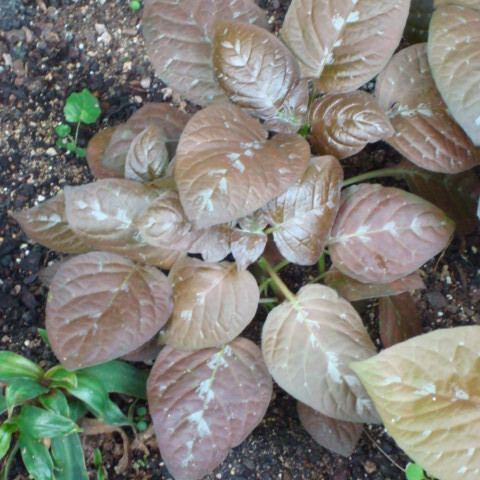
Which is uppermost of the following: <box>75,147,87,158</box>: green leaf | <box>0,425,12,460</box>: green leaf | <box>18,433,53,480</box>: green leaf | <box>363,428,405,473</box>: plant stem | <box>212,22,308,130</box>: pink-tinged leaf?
<box>212,22,308,130</box>: pink-tinged leaf

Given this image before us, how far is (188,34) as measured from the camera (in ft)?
4.50

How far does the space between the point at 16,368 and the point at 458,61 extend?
1.16 m

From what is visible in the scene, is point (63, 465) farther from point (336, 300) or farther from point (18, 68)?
point (18, 68)

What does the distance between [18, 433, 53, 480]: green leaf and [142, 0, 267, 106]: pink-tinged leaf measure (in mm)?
861

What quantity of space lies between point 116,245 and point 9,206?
58 cm

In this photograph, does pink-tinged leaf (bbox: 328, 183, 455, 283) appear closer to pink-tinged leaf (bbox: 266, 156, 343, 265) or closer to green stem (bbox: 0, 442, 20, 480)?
pink-tinged leaf (bbox: 266, 156, 343, 265)

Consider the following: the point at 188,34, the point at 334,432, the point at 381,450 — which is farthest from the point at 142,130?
the point at 381,450

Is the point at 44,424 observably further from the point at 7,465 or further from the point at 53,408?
the point at 7,465

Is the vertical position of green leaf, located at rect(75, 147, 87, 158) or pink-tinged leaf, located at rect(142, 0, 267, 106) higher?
Result: pink-tinged leaf, located at rect(142, 0, 267, 106)

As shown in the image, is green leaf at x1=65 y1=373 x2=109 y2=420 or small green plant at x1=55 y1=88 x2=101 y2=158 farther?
small green plant at x1=55 y1=88 x2=101 y2=158

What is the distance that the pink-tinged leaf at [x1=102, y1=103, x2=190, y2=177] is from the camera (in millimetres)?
1445

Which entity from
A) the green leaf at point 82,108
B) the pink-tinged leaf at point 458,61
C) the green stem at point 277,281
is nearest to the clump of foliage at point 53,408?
the green stem at point 277,281

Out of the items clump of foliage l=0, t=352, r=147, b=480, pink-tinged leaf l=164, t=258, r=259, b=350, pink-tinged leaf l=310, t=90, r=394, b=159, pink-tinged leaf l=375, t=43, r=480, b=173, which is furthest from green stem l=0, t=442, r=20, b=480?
pink-tinged leaf l=375, t=43, r=480, b=173

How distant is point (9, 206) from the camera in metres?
1.71
